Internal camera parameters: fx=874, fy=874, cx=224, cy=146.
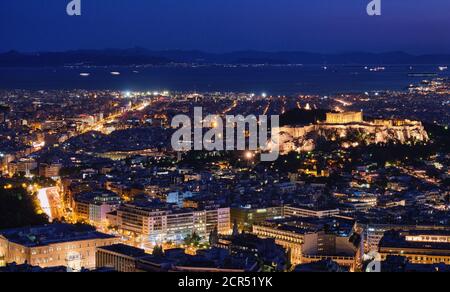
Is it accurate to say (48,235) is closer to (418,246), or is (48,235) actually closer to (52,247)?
(52,247)

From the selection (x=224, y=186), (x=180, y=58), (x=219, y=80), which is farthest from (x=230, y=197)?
(x=180, y=58)

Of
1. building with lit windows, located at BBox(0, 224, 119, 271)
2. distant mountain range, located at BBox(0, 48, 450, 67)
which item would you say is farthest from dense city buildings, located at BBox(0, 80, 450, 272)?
distant mountain range, located at BBox(0, 48, 450, 67)

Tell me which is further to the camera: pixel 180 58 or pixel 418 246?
pixel 180 58

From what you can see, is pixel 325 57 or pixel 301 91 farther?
pixel 325 57
